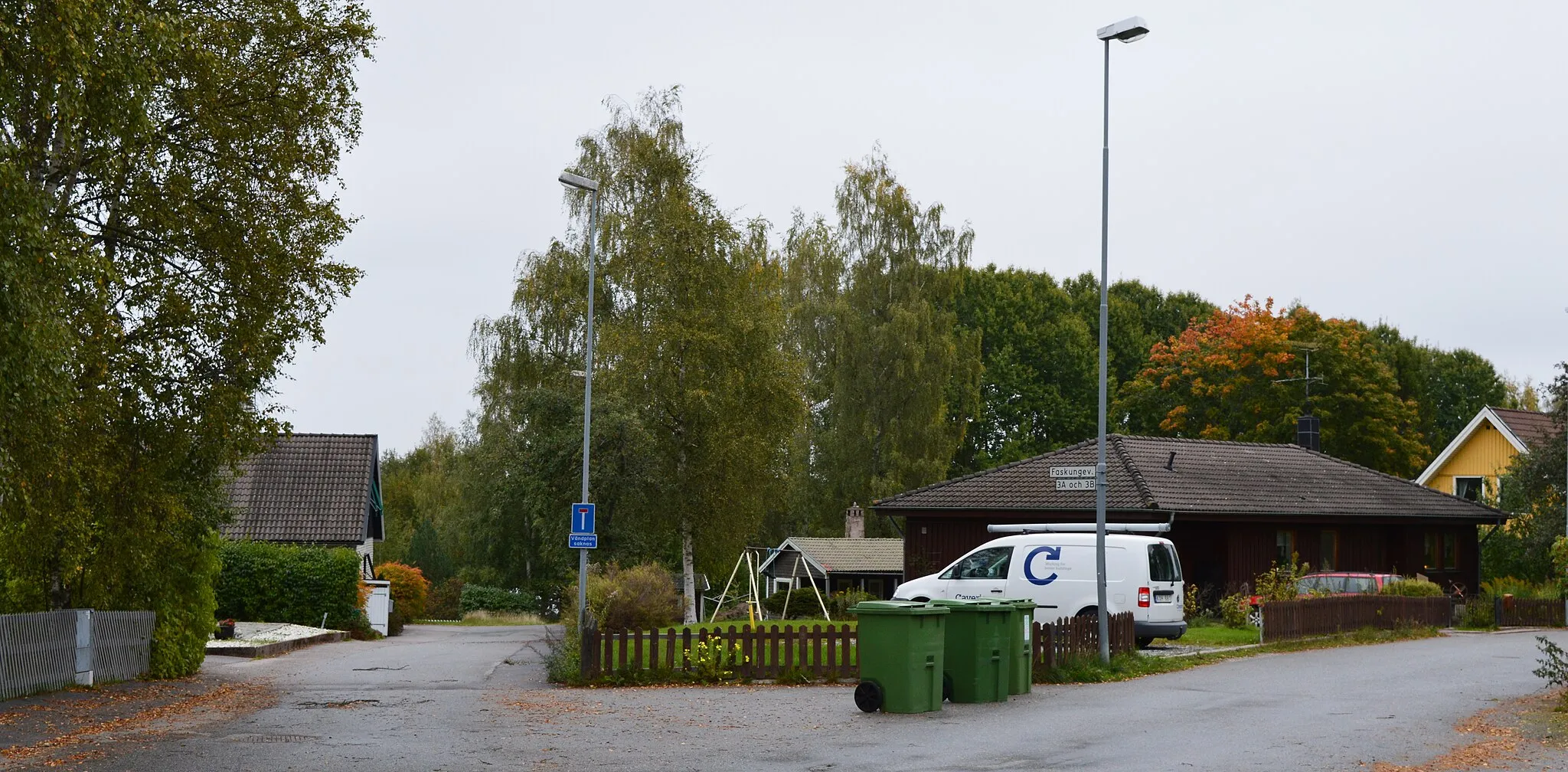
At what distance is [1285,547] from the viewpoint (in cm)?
3722

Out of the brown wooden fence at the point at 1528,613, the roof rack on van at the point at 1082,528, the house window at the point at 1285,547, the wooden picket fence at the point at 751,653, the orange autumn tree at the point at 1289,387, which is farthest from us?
the orange autumn tree at the point at 1289,387

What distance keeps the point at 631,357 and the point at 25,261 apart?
1134 inches

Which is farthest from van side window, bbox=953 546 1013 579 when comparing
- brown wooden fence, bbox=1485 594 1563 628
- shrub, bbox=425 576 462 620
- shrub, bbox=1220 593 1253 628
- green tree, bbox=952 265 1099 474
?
shrub, bbox=425 576 462 620

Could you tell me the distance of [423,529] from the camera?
6688 cm

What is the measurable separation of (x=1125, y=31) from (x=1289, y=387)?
4072cm

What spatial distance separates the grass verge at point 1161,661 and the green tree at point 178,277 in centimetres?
1076

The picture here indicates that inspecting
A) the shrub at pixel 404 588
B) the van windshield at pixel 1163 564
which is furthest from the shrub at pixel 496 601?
the van windshield at pixel 1163 564

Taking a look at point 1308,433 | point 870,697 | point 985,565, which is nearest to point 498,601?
point 1308,433

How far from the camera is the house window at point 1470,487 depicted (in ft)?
182

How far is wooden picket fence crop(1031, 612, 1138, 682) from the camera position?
19.8 m

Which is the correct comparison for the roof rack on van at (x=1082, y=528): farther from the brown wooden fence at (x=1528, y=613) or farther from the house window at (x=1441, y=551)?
the house window at (x=1441, y=551)

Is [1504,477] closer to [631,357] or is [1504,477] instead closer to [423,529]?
[631,357]

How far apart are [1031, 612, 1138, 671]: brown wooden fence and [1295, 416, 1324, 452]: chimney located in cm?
2908

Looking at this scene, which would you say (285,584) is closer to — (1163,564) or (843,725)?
(1163,564)
